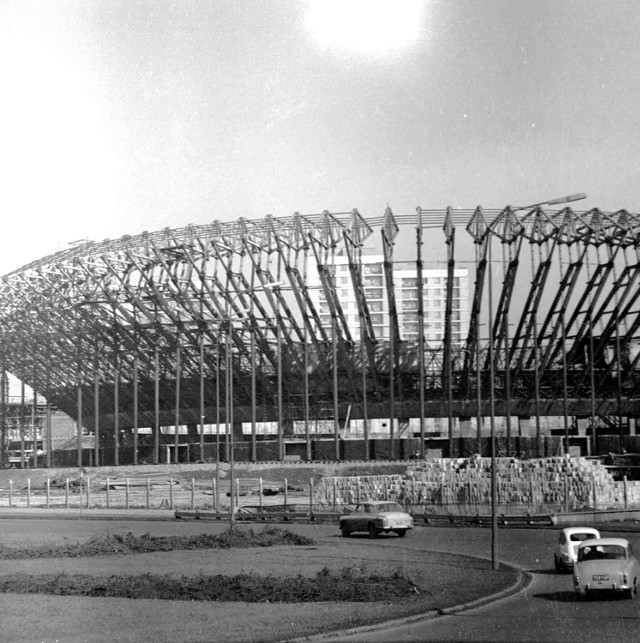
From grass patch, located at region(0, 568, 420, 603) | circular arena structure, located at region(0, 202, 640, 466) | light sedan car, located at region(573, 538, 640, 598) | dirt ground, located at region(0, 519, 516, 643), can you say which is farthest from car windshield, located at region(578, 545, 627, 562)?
circular arena structure, located at region(0, 202, 640, 466)

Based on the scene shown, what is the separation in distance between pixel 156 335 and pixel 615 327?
38792 millimetres

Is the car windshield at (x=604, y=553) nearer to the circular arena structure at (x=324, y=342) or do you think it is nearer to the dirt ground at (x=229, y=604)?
the dirt ground at (x=229, y=604)

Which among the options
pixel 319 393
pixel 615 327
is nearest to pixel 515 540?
pixel 615 327

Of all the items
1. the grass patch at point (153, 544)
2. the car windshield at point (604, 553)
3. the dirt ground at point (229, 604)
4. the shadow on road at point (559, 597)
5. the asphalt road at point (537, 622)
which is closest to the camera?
the asphalt road at point (537, 622)

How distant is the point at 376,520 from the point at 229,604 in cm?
1924

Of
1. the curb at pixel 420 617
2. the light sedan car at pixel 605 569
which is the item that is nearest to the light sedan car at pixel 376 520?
the curb at pixel 420 617

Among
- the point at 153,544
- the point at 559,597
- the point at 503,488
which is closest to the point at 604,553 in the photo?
the point at 559,597

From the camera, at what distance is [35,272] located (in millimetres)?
91438

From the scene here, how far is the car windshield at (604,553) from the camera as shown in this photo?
20.0m

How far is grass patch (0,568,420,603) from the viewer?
20469mm

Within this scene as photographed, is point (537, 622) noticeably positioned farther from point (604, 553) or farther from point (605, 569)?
point (604, 553)

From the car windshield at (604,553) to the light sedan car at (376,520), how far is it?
18.6 metres

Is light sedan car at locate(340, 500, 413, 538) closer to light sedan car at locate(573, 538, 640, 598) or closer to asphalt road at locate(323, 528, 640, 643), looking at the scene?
asphalt road at locate(323, 528, 640, 643)

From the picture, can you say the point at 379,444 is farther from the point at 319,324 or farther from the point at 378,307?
the point at 378,307
